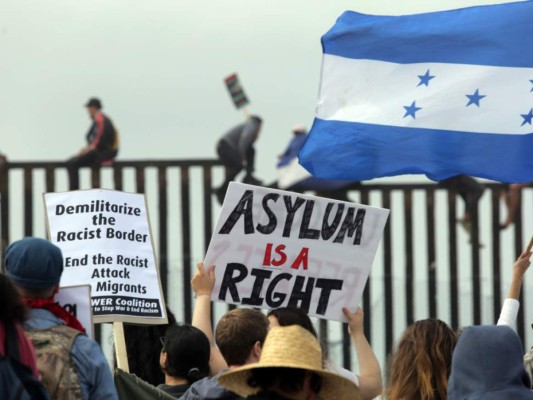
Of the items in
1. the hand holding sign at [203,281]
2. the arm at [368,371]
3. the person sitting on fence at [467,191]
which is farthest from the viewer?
the person sitting on fence at [467,191]

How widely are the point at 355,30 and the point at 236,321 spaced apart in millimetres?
3634

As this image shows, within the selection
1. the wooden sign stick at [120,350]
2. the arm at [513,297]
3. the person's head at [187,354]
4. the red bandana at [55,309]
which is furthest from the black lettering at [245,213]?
the red bandana at [55,309]

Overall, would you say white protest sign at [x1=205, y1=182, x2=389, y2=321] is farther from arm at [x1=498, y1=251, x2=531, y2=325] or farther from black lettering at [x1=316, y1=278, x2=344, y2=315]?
arm at [x1=498, y1=251, x2=531, y2=325]

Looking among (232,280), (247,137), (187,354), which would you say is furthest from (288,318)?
(247,137)

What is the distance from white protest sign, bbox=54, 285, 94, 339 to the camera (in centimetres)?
609

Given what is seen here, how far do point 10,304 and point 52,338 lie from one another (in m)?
0.39

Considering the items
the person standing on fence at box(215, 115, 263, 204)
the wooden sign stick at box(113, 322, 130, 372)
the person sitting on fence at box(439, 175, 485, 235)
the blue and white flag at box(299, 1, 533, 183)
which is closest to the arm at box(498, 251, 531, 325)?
the wooden sign stick at box(113, 322, 130, 372)

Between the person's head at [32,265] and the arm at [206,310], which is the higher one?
the person's head at [32,265]

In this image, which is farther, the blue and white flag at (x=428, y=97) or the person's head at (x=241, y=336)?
the blue and white flag at (x=428, y=97)

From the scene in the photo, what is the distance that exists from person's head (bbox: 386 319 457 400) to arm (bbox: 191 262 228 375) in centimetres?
84

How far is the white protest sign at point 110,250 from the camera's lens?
7.71m

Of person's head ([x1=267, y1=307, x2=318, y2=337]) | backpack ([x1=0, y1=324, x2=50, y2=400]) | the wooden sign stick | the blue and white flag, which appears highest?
the blue and white flag

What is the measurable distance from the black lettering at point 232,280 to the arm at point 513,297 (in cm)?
127

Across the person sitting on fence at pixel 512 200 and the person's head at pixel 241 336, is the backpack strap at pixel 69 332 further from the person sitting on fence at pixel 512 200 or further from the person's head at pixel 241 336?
the person sitting on fence at pixel 512 200
